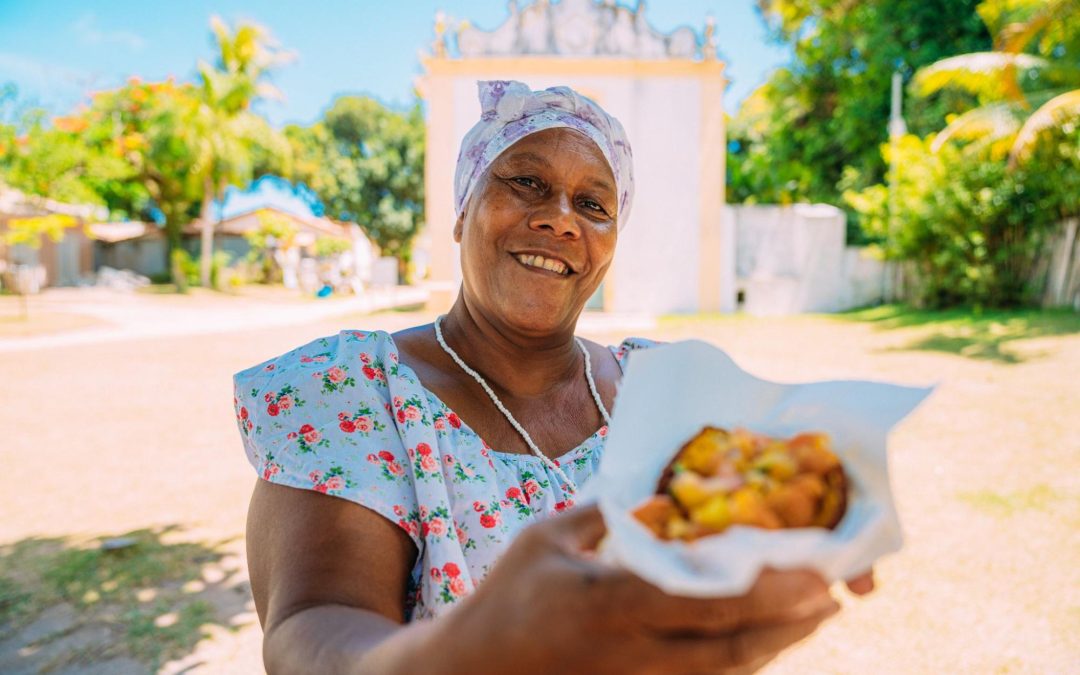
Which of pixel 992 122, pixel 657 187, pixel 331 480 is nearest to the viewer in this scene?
pixel 331 480

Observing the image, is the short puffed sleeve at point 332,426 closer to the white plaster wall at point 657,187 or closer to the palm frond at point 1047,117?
the palm frond at point 1047,117

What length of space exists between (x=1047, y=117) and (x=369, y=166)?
27486mm

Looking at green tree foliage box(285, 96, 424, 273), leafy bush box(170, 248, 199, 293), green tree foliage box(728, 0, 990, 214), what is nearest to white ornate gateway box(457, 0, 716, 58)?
green tree foliage box(728, 0, 990, 214)

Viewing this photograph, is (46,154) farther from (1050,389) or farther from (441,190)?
(1050,389)

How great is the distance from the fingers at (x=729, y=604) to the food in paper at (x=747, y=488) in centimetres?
7

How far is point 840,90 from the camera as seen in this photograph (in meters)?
21.8

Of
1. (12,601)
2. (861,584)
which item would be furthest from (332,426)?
(12,601)

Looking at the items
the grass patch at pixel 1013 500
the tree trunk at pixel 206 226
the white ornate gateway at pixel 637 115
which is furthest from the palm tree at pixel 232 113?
the grass patch at pixel 1013 500

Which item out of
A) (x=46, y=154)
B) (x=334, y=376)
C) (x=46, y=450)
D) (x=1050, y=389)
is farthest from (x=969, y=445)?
(x=46, y=154)

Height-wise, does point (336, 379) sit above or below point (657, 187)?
below

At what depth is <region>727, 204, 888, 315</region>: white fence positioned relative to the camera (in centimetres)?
1875

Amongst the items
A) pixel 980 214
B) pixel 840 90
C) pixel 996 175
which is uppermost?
pixel 840 90

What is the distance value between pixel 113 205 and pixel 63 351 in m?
25.6

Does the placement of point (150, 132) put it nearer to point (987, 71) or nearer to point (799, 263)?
point (799, 263)
